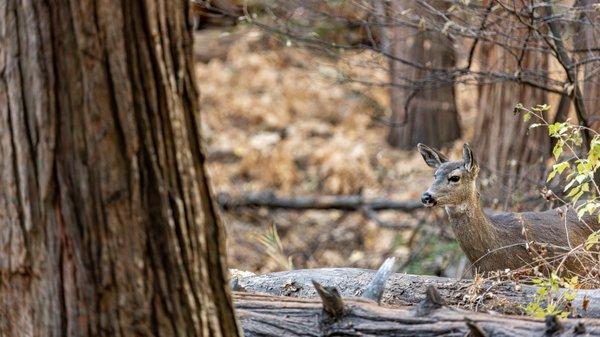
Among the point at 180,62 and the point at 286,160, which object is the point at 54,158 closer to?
the point at 180,62

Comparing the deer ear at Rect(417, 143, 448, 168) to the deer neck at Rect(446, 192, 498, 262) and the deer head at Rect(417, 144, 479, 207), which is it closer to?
the deer head at Rect(417, 144, 479, 207)

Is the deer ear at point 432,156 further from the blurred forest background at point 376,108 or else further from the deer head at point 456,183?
the blurred forest background at point 376,108

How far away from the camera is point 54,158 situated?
3170 mm

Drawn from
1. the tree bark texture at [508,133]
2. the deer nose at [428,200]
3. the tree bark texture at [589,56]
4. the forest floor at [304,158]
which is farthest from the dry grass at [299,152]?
the deer nose at [428,200]

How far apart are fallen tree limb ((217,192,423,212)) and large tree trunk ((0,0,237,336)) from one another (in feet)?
25.8

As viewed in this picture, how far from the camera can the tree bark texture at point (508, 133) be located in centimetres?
780

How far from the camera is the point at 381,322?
156 inches

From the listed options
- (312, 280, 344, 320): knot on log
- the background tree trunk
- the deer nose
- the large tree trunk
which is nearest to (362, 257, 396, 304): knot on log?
(312, 280, 344, 320): knot on log

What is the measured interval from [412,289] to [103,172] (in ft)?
8.11

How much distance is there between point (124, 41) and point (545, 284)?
220cm

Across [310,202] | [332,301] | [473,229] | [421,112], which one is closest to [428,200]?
[473,229]

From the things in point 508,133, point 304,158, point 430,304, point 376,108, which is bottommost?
point 430,304

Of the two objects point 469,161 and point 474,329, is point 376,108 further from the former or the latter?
point 474,329

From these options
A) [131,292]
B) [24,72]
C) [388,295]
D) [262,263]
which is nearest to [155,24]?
[24,72]
